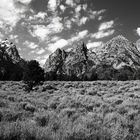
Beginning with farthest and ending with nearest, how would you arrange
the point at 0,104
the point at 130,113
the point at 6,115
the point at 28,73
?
the point at 28,73 → the point at 0,104 → the point at 130,113 → the point at 6,115

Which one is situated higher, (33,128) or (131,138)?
(33,128)

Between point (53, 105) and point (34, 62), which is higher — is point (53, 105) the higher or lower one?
the lower one

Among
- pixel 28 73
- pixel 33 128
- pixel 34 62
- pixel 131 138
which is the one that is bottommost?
pixel 131 138

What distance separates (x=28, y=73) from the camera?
18922 millimetres

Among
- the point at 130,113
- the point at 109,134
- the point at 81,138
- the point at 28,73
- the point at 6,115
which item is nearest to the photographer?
the point at 81,138

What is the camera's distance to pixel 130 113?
5.93 metres

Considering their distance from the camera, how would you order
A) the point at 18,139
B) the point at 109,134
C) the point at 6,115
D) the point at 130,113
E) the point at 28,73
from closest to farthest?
the point at 18,139
the point at 109,134
the point at 6,115
the point at 130,113
the point at 28,73

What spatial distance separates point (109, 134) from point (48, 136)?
1690mm

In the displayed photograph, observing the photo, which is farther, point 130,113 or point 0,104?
point 0,104

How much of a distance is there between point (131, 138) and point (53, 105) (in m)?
4.71

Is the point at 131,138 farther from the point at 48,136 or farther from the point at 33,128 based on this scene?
the point at 33,128

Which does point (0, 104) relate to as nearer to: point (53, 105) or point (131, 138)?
point (53, 105)

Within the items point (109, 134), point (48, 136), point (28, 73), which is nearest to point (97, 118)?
point (109, 134)

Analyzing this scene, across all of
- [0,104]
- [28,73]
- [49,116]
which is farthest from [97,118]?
[28,73]
